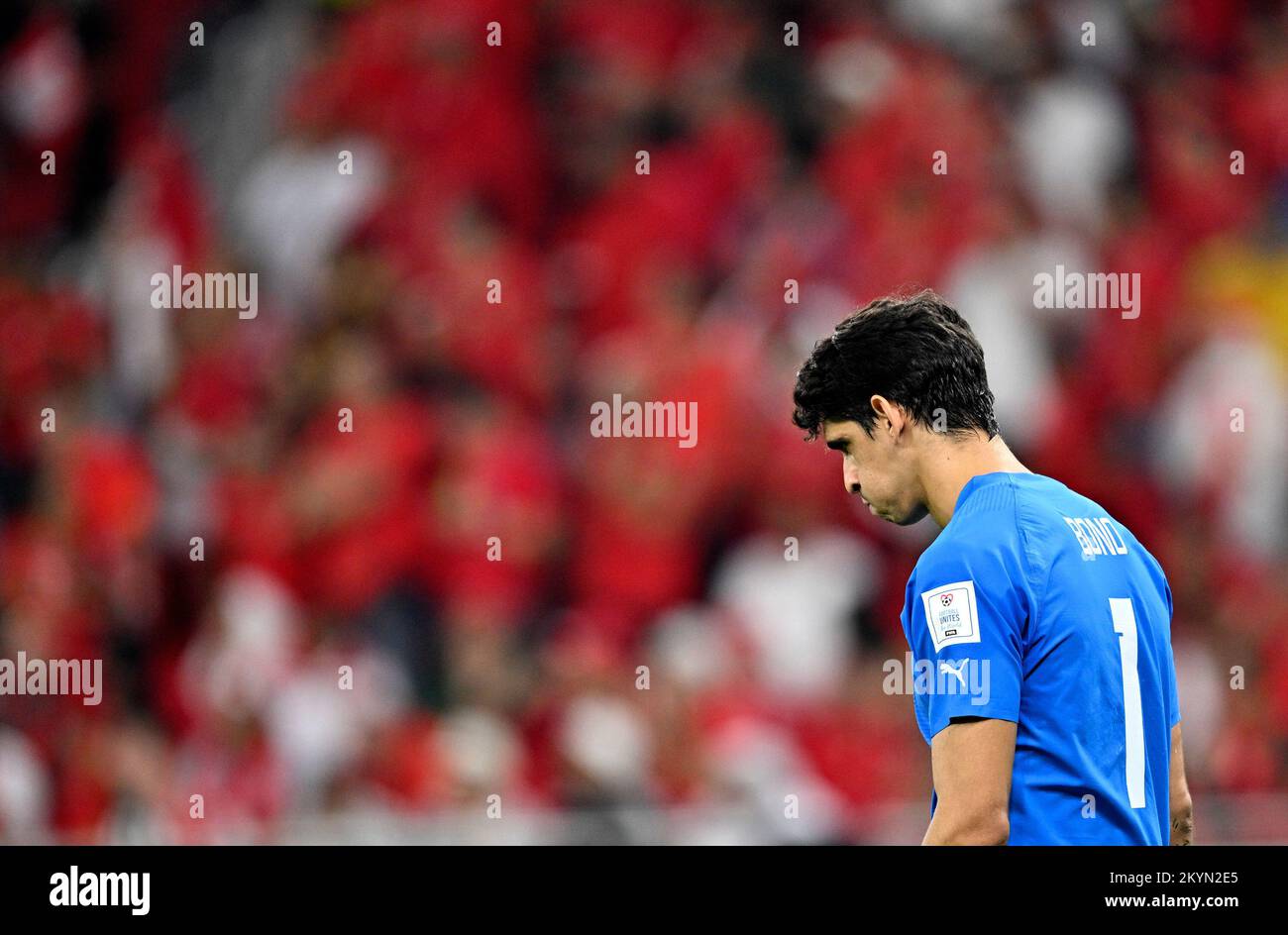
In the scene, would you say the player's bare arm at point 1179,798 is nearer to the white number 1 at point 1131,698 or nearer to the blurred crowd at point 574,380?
the white number 1 at point 1131,698

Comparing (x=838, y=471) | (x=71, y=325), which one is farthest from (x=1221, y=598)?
(x=71, y=325)

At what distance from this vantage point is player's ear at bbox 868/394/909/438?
1.88 m

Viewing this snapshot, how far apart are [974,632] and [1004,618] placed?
0.12ft

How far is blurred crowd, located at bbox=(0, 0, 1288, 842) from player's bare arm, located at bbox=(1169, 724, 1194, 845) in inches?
86.9

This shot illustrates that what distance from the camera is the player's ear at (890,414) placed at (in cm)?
188

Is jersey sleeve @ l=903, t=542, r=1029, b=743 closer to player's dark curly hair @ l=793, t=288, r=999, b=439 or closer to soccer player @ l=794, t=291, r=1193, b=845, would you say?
soccer player @ l=794, t=291, r=1193, b=845

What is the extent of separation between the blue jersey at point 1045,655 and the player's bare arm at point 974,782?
0.06 feet

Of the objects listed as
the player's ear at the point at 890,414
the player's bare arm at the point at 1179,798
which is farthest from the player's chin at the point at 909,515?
the player's bare arm at the point at 1179,798

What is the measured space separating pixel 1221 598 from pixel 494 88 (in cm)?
290

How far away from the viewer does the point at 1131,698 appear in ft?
5.81

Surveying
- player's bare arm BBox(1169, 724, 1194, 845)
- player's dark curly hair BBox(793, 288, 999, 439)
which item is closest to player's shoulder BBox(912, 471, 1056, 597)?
player's dark curly hair BBox(793, 288, 999, 439)

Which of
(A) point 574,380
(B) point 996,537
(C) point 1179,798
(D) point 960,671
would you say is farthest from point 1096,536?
(A) point 574,380

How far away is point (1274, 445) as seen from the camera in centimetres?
464

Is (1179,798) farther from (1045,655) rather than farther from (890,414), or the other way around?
(890,414)
